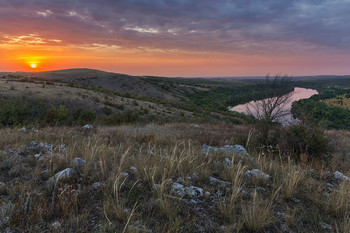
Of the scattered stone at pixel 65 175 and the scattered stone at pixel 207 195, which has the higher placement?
the scattered stone at pixel 65 175

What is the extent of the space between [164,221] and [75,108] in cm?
2014

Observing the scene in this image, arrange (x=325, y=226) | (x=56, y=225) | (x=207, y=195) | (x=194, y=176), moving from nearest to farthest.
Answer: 1. (x=56, y=225)
2. (x=325, y=226)
3. (x=207, y=195)
4. (x=194, y=176)

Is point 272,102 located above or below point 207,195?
above

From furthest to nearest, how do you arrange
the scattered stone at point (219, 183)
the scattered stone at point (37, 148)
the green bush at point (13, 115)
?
the green bush at point (13, 115)
the scattered stone at point (37, 148)
the scattered stone at point (219, 183)

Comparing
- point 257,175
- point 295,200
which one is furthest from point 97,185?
point 295,200

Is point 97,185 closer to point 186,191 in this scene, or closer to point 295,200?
point 186,191

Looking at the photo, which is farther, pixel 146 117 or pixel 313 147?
pixel 146 117

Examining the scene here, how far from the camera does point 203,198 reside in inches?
113

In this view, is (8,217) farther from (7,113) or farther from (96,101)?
(96,101)

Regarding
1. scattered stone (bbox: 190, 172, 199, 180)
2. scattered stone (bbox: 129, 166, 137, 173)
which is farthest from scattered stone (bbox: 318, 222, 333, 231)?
scattered stone (bbox: 129, 166, 137, 173)

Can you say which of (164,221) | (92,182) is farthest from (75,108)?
(164,221)

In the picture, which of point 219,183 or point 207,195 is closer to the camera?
point 207,195

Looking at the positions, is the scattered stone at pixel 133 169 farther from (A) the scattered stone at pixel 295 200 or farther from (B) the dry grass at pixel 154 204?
(A) the scattered stone at pixel 295 200

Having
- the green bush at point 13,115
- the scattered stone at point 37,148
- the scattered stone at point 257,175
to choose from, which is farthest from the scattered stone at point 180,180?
the green bush at point 13,115
